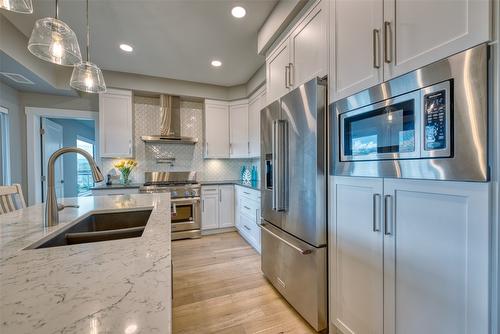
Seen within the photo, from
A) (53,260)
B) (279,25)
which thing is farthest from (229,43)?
(53,260)

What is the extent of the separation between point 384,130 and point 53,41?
206 cm

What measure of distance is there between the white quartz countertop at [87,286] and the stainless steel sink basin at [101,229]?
0.14 metres

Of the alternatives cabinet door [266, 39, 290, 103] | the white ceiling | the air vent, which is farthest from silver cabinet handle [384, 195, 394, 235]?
the air vent

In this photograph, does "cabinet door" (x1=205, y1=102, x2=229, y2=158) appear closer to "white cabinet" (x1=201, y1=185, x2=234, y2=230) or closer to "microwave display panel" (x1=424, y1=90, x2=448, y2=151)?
"white cabinet" (x1=201, y1=185, x2=234, y2=230)

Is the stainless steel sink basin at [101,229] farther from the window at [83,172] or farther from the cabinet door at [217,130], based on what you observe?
the window at [83,172]

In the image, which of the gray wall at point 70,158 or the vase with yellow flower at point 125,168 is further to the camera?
the gray wall at point 70,158

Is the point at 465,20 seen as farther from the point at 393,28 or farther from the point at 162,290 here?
the point at 162,290

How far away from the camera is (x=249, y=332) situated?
1.58 m

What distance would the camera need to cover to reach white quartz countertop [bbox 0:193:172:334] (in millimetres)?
412

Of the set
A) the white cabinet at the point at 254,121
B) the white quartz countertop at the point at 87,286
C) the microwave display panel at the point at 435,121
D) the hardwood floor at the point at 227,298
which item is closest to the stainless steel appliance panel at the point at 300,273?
the hardwood floor at the point at 227,298

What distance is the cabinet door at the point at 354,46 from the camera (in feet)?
3.72

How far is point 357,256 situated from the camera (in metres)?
1.28

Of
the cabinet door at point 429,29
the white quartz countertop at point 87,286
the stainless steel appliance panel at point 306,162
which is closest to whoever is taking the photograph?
the white quartz countertop at point 87,286

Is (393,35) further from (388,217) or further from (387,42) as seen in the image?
(388,217)
